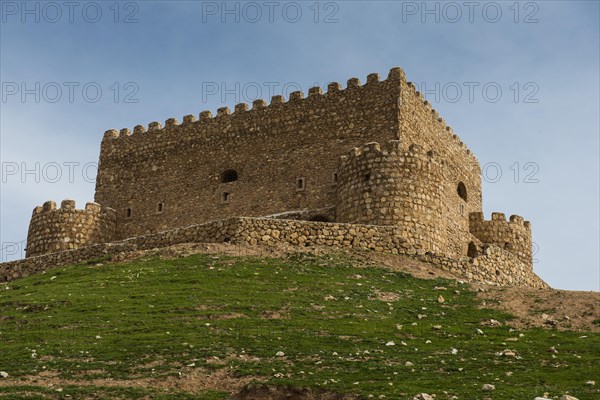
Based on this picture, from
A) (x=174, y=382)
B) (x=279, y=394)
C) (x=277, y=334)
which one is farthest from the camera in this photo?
(x=277, y=334)

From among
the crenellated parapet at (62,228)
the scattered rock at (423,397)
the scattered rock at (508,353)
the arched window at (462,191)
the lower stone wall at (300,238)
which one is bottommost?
the scattered rock at (423,397)

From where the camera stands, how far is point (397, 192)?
3183cm

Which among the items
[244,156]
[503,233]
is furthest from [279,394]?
[503,233]

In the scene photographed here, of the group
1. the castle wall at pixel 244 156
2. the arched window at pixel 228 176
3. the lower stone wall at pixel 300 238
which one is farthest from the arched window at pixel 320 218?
the arched window at pixel 228 176

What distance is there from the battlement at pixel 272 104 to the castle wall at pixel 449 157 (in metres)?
1.21

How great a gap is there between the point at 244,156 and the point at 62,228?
8.42 m

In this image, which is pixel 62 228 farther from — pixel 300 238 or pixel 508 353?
pixel 508 353

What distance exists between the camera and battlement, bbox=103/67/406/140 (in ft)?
122

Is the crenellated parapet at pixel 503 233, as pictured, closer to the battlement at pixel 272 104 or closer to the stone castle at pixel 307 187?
the stone castle at pixel 307 187

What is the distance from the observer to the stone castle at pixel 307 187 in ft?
103

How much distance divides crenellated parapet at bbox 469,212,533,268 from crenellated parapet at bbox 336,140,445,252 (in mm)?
6981

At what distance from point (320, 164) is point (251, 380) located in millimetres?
20546

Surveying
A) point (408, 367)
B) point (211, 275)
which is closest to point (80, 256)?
point (211, 275)

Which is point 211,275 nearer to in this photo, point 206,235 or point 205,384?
point 206,235
